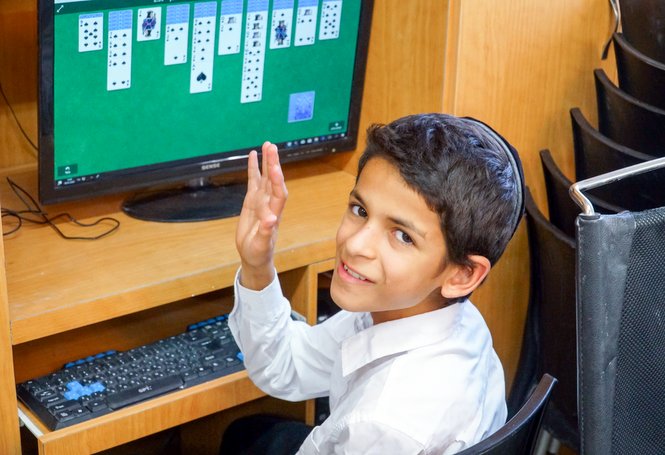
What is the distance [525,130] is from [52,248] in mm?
944

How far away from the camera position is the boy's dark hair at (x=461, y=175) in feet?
4.34

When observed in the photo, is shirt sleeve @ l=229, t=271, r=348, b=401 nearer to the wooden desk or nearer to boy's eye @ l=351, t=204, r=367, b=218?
the wooden desk

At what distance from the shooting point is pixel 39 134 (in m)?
1.77

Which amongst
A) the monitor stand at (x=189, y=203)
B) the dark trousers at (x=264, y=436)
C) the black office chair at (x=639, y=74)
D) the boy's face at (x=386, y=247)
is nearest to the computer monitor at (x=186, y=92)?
the monitor stand at (x=189, y=203)

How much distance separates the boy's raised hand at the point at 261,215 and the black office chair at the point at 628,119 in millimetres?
833

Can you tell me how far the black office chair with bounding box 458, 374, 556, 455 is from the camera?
3.67 feet

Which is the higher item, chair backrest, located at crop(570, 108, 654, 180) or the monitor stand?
chair backrest, located at crop(570, 108, 654, 180)

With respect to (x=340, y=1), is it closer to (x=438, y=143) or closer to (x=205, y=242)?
(x=205, y=242)

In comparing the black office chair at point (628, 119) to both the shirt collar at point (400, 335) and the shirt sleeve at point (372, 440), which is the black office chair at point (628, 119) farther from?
the shirt sleeve at point (372, 440)

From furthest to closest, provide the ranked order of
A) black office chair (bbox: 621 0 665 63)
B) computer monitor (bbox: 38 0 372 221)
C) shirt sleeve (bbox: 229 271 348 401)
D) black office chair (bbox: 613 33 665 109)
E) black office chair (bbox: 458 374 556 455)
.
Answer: black office chair (bbox: 621 0 665 63) → black office chair (bbox: 613 33 665 109) → computer monitor (bbox: 38 0 372 221) → shirt sleeve (bbox: 229 271 348 401) → black office chair (bbox: 458 374 556 455)

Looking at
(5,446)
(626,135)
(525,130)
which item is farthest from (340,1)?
(5,446)

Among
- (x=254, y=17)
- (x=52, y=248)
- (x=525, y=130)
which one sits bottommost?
(x=52, y=248)

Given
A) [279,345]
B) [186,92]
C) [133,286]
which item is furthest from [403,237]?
[186,92]

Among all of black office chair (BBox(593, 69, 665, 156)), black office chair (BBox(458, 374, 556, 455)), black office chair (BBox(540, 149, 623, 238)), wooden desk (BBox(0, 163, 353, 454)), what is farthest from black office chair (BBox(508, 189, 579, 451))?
black office chair (BBox(458, 374, 556, 455))
